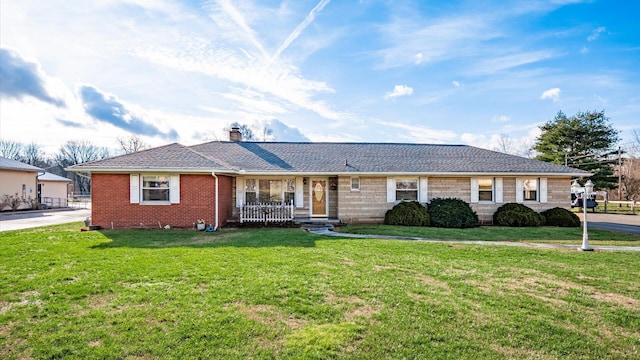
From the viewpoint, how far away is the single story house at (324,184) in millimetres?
13352

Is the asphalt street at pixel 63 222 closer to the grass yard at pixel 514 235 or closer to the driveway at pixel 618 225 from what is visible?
the driveway at pixel 618 225

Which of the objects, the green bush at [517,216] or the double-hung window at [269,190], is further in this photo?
the double-hung window at [269,190]

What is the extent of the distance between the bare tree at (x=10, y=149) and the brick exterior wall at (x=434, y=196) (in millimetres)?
77131

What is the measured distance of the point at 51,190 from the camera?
3062 cm

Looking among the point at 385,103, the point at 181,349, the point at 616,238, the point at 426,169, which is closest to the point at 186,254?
the point at 181,349

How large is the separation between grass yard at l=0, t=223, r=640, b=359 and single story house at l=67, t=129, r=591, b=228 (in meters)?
5.32

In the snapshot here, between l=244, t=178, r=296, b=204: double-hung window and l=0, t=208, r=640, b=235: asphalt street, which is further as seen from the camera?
l=244, t=178, r=296, b=204: double-hung window

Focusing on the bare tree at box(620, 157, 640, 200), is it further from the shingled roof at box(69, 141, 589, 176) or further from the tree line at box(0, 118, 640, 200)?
the shingled roof at box(69, 141, 589, 176)

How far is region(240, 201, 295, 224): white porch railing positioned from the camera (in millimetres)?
14883

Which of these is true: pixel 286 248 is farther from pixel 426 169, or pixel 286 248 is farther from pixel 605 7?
pixel 605 7

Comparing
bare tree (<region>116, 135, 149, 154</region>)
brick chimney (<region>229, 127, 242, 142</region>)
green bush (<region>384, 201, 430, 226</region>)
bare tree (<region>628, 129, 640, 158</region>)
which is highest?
bare tree (<region>116, 135, 149, 154</region>)

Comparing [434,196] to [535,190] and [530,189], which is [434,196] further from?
[535,190]

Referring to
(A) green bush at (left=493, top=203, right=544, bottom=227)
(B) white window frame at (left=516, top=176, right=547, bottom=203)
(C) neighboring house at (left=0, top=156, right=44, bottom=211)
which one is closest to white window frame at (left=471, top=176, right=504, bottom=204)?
(A) green bush at (left=493, top=203, right=544, bottom=227)

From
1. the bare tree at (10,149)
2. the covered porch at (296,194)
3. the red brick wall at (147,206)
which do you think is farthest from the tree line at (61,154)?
the covered porch at (296,194)
